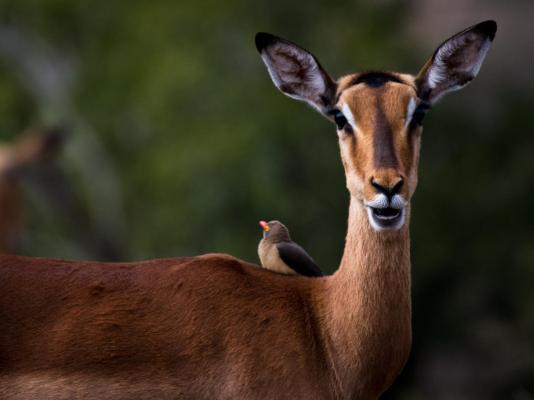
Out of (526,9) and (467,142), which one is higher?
(526,9)

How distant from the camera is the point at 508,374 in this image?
19.1m

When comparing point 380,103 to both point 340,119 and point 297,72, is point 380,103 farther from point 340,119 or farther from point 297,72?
point 297,72

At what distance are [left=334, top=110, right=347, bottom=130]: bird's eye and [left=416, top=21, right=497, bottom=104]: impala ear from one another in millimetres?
440

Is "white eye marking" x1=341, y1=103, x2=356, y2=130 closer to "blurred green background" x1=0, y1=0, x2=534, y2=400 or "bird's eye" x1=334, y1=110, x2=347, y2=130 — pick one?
"bird's eye" x1=334, y1=110, x2=347, y2=130

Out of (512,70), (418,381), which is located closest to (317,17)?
(512,70)

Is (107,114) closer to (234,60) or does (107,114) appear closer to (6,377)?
(234,60)

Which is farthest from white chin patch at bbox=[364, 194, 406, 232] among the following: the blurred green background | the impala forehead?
the blurred green background

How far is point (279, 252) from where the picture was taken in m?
7.23

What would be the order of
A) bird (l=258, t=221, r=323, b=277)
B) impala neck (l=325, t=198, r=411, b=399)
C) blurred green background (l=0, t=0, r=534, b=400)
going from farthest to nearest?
blurred green background (l=0, t=0, r=534, b=400)
bird (l=258, t=221, r=323, b=277)
impala neck (l=325, t=198, r=411, b=399)

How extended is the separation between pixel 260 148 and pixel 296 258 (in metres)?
20.7

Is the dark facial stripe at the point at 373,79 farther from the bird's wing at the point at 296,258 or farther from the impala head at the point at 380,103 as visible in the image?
the bird's wing at the point at 296,258

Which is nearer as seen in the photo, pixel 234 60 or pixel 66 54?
pixel 234 60

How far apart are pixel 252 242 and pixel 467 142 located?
6427 millimetres

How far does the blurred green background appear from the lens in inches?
977
